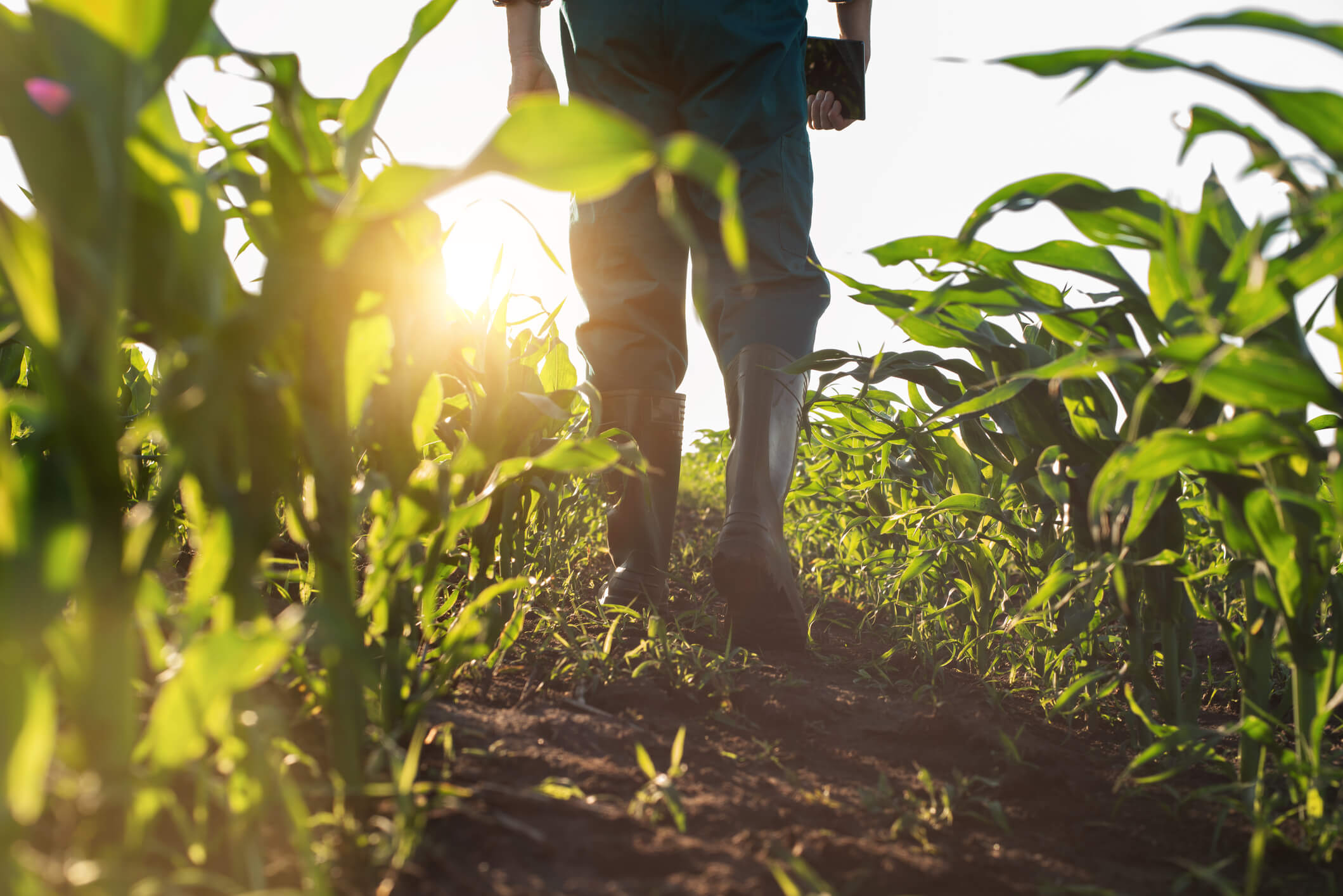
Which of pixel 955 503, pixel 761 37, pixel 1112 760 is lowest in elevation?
pixel 1112 760

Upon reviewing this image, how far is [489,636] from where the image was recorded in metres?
0.72

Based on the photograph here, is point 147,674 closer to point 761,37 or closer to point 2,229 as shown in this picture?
point 2,229

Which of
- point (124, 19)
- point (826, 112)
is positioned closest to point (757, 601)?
point (124, 19)

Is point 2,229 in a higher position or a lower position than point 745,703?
higher

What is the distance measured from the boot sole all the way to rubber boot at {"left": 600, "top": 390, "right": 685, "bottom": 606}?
6.0 inches

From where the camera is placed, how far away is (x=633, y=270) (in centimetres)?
169

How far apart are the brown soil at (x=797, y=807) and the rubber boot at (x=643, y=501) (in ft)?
1.40

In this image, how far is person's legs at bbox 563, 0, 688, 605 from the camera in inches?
64.3

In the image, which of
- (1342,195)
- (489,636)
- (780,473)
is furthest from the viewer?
(780,473)

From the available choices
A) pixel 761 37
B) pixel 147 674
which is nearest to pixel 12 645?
pixel 147 674

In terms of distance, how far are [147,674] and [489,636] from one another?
0.44 meters

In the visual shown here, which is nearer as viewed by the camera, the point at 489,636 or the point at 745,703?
the point at 489,636

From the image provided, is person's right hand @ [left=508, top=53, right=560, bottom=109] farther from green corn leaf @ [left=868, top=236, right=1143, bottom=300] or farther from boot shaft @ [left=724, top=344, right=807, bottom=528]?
green corn leaf @ [left=868, top=236, right=1143, bottom=300]

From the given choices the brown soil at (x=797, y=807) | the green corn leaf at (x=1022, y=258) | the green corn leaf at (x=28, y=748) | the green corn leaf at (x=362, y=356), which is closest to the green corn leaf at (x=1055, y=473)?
the green corn leaf at (x=1022, y=258)
